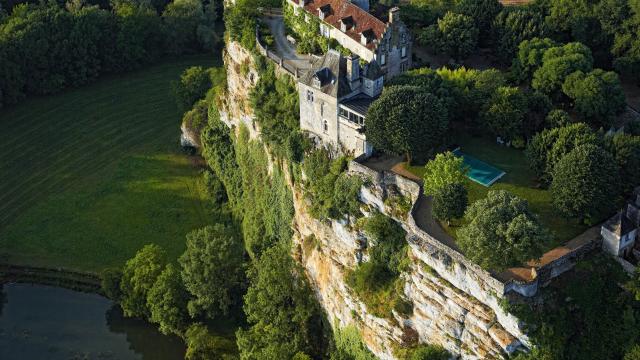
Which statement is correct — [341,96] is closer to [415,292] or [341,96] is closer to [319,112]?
[319,112]

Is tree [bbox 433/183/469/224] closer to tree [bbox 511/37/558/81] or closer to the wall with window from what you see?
the wall with window

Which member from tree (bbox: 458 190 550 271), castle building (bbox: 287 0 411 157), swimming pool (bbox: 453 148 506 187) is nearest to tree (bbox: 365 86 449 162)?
castle building (bbox: 287 0 411 157)

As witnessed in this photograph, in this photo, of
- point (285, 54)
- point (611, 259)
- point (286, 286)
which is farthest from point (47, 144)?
point (611, 259)

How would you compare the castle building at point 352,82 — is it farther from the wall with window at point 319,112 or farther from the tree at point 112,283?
the tree at point 112,283

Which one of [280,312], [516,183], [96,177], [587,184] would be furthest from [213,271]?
[587,184]

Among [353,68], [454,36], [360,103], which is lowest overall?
[360,103]
